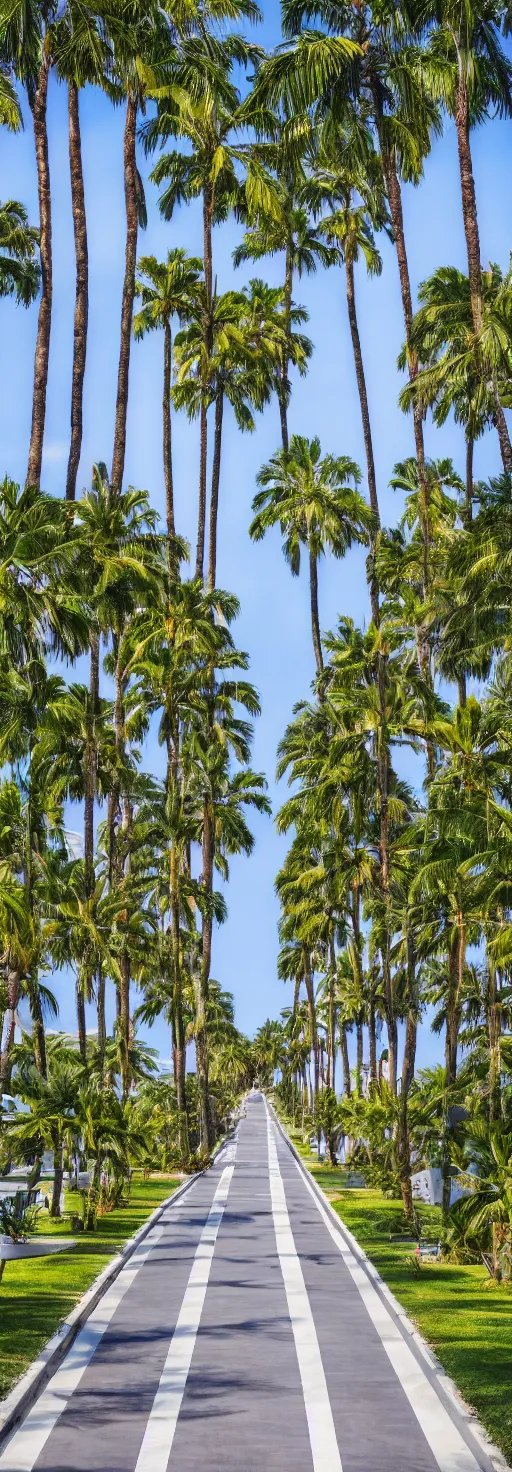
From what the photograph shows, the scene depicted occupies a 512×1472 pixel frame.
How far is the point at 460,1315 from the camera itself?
13625 millimetres

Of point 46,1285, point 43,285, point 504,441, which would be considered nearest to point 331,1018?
point 43,285

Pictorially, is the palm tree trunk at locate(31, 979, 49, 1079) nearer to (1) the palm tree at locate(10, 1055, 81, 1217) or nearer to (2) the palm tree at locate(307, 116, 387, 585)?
(1) the palm tree at locate(10, 1055, 81, 1217)

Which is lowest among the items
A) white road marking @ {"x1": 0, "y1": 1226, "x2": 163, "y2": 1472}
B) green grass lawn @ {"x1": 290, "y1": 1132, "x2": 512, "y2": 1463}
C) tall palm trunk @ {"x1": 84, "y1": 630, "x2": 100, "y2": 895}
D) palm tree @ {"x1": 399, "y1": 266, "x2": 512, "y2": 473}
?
green grass lawn @ {"x1": 290, "y1": 1132, "x2": 512, "y2": 1463}

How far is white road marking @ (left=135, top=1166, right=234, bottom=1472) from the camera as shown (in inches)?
315

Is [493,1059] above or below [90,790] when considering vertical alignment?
below

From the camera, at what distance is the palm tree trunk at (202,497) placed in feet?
151

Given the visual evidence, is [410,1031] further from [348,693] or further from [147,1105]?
[147,1105]

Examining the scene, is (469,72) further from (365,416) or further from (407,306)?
(365,416)

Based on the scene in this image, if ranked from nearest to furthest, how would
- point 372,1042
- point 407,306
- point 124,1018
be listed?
point 407,306 < point 124,1018 < point 372,1042

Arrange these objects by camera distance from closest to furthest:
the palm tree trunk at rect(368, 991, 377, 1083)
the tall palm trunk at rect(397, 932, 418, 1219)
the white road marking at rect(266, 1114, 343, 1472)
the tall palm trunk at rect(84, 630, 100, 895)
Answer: the white road marking at rect(266, 1114, 343, 1472)
the tall palm trunk at rect(397, 932, 418, 1219)
the tall palm trunk at rect(84, 630, 100, 895)
the palm tree trunk at rect(368, 991, 377, 1083)

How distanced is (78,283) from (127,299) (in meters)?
4.11

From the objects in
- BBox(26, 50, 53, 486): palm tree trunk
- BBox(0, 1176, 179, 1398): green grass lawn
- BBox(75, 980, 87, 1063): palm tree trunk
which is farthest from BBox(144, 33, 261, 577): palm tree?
A: BBox(0, 1176, 179, 1398): green grass lawn

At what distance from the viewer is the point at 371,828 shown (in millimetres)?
36469

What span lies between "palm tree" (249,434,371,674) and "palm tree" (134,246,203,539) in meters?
4.01
